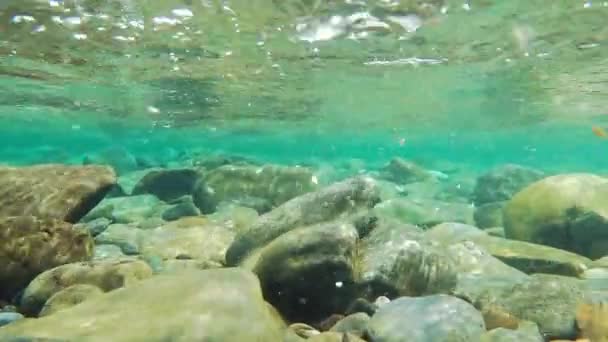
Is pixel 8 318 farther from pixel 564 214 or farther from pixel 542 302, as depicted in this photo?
pixel 564 214

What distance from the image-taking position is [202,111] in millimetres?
31750

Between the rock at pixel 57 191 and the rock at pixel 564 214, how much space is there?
27.8ft

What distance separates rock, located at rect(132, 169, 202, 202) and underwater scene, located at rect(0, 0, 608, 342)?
2.1 inches

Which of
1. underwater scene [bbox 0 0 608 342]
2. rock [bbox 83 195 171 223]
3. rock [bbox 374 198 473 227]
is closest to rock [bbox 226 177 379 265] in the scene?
underwater scene [bbox 0 0 608 342]

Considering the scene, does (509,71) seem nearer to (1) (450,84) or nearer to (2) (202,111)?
(1) (450,84)

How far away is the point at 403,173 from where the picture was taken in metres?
24.9

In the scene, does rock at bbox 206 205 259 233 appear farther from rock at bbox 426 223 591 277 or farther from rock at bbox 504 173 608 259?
rock at bbox 504 173 608 259

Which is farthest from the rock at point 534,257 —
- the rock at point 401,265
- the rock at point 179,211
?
the rock at point 179,211

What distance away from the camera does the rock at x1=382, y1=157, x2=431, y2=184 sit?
24.5m

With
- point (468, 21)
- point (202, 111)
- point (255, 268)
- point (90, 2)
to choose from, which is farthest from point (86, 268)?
point (202, 111)

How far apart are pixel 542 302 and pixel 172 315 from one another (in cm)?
399

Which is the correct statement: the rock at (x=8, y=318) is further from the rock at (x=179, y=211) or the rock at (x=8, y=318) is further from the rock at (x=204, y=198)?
the rock at (x=204, y=198)

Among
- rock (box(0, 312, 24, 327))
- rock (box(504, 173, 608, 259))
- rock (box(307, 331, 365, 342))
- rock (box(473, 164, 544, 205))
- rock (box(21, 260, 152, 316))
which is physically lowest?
→ rock (box(473, 164, 544, 205))

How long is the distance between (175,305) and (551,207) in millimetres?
9102
